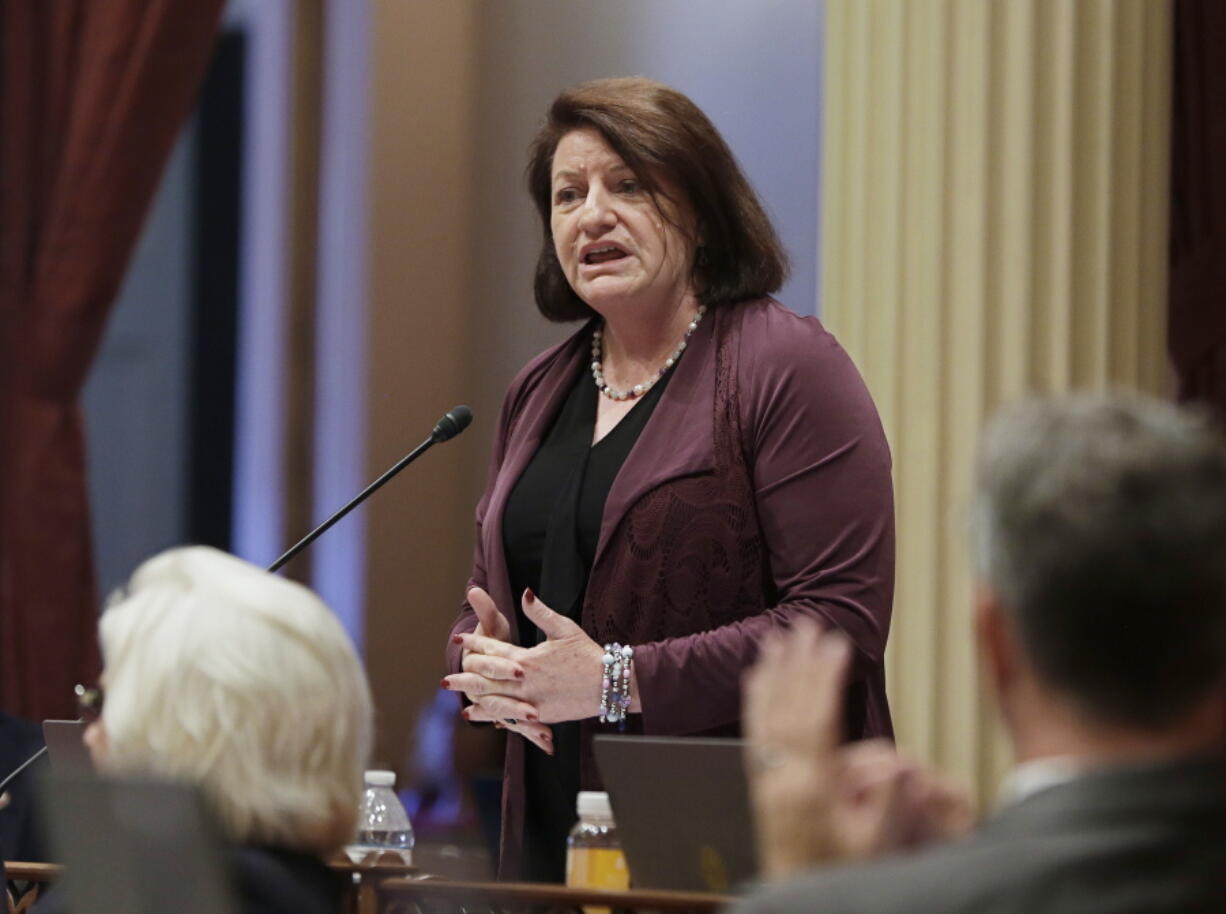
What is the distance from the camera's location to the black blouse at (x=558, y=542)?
244cm

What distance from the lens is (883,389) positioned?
381 cm

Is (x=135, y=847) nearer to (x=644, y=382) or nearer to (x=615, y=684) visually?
(x=615, y=684)

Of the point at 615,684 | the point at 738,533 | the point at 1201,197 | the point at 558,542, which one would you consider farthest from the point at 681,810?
the point at 1201,197

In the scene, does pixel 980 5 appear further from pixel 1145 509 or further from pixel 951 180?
pixel 1145 509

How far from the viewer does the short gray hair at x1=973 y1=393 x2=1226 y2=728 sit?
100 cm

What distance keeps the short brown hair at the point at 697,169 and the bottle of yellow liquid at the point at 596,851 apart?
2.76 ft

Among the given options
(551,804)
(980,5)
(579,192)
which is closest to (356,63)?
(980,5)

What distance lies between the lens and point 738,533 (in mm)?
2365

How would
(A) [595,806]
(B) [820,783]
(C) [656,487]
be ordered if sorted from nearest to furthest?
(B) [820,783]
(A) [595,806]
(C) [656,487]

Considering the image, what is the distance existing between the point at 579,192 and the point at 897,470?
1.37 m

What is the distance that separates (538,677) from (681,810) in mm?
506

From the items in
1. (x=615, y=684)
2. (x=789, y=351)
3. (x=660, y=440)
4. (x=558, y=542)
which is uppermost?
(x=789, y=351)

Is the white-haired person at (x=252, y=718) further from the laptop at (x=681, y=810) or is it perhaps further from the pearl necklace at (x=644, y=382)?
the pearl necklace at (x=644, y=382)

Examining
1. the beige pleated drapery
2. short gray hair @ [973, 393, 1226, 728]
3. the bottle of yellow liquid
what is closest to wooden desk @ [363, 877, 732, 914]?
the bottle of yellow liquid
